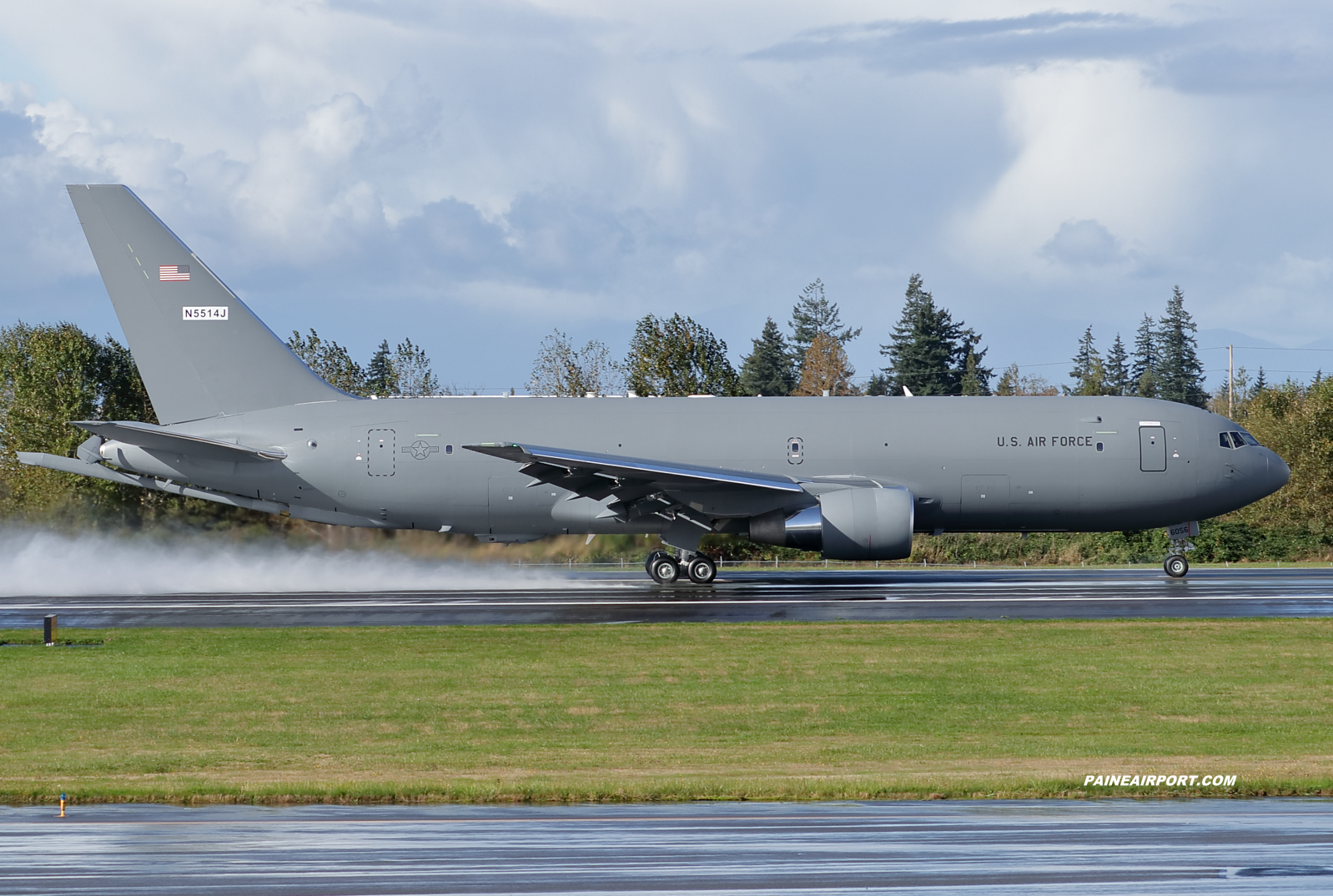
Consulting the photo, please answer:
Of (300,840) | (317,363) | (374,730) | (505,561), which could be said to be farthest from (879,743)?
(317,363)

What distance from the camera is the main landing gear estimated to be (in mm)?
32750

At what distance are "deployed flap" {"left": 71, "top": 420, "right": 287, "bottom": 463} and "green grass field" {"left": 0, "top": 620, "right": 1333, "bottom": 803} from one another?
912 cm

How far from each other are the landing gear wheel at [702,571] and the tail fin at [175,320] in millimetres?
11400

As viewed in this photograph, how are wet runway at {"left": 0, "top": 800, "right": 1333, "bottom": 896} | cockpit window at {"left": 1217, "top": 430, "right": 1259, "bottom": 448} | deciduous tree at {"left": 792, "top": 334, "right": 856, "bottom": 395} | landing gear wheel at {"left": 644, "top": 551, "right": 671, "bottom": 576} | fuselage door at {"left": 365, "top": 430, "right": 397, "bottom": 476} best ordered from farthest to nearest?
deciduous tree at {"left": 792, "top": 334, "right": 856, "bottom": 395} < cockpit window at {"left": 1217, "top": 430, "right": 1259, "bottom": 448} < fuselage door at {"left": 365, "top": 430, "right": 397, "bottom": 476} < landing gear wheel at {"left": 644, "top": 551, "right": 671, "bottom": 576} < wet runway at {"left": 0, "top": 800, "right": 1333, "bottom": 896}

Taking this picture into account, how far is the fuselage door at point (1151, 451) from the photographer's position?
109ft

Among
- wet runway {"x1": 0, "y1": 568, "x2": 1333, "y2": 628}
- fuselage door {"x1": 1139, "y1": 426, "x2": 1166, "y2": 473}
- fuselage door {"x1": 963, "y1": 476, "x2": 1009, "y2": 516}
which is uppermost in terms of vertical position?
fuselage door {"x1": 1139, "y1": 426, "x2": 1166, "y2": 473}

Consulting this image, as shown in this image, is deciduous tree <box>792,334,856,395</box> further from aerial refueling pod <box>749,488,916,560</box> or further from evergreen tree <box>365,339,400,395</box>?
aerial refueling pod <box>749,488,916,560</box>

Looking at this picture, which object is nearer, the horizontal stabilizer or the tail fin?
the tail fin

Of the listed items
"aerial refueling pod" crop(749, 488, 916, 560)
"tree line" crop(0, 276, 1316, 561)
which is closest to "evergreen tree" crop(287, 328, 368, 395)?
"tree line" crop(0, 276, 1316, 561)

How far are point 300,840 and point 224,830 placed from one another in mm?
857

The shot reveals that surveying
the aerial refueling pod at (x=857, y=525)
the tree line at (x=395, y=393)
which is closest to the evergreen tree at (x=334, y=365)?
the tree line at (x=395, y=393)

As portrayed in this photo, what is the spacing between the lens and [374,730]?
15.5m

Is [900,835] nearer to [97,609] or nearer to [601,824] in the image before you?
[601,824]

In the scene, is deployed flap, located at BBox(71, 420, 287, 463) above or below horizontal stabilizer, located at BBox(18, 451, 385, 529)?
above
